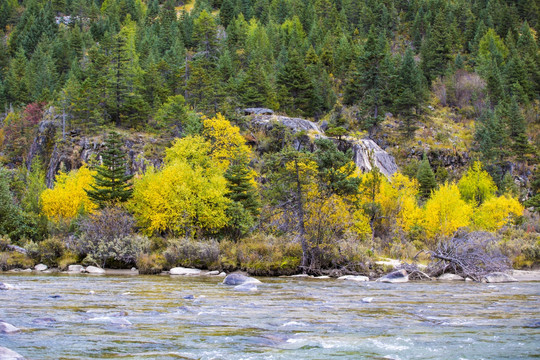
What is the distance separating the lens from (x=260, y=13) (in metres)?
146

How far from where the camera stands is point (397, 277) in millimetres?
29078

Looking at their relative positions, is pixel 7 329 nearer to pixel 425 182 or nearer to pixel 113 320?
pixel 113 320

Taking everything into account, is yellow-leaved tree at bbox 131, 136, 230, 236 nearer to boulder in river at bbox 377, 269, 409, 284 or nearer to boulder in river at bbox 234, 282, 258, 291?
boulder in river at bbox 377, 269, 409, 284

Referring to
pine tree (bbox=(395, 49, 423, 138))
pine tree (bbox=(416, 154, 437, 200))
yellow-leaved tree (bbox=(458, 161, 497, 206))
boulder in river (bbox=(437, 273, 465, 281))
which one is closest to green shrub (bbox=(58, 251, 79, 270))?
boulder in river (bbox=(437, 273, 465, 281))

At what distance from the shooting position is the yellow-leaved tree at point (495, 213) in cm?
5322

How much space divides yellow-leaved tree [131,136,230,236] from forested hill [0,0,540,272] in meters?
0.69

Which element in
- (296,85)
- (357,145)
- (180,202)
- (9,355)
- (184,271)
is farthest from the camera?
(296,85)

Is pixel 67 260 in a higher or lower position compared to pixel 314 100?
lower

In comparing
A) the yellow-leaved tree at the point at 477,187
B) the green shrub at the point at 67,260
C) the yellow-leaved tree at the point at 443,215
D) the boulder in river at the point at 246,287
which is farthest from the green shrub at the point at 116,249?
the yellow-leaved tree at the point at 477,187

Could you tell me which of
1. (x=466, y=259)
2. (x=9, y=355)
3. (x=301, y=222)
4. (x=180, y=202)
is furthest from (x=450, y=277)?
(x=9, y=355)

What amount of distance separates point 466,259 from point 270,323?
19.9 m

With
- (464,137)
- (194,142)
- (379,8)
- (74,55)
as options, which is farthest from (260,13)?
(194,142)

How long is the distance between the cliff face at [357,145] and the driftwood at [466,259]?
3185 cm

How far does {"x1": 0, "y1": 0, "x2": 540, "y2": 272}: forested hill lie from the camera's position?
59.8m
